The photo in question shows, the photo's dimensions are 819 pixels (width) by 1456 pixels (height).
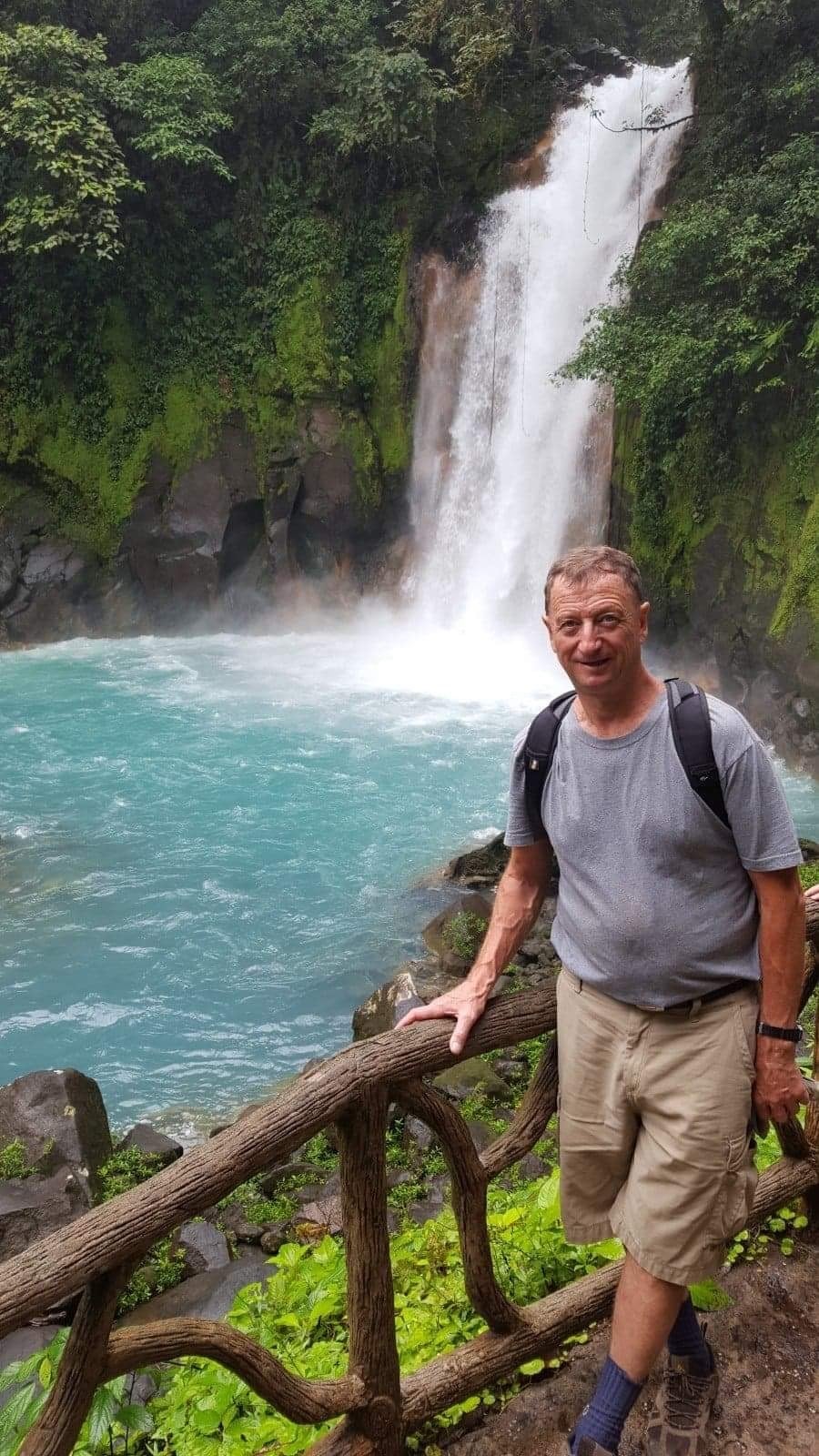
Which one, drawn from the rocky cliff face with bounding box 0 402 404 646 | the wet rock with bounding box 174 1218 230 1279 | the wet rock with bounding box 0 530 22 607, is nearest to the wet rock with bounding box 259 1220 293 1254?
the wet rock with bounding box 174 1218 230 1279

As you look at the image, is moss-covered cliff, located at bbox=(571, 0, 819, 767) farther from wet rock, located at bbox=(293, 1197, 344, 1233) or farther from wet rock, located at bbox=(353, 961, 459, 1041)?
wet rock, located at bbox=(293, 1197, 344, 1233)

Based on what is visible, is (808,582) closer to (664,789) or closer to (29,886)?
(29,886)

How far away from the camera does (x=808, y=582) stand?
11602 millimetres

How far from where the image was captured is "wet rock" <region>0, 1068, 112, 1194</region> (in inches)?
217

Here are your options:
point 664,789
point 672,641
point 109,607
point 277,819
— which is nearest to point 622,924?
point 664,789

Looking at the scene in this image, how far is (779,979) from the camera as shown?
1.94 m

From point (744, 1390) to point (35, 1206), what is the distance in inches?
158

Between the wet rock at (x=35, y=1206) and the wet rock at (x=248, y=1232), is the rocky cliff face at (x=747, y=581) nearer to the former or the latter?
the wet rock at (x=248, y=1232)

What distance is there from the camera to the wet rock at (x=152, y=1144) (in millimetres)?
5727

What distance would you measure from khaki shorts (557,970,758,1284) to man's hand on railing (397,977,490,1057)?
9.3 inches

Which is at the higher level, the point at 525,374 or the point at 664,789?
the point at 525,374

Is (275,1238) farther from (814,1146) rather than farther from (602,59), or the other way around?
(602,59)

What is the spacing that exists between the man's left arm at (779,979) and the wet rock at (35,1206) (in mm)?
4336

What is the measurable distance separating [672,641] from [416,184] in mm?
9424
